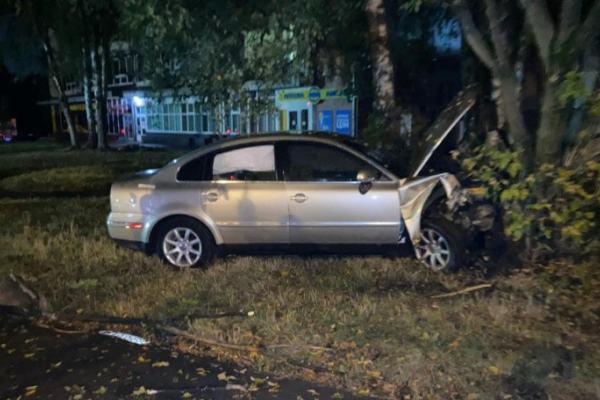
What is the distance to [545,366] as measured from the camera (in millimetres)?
4766

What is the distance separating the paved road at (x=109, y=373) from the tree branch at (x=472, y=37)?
395cm

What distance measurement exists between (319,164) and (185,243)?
1.81 metres

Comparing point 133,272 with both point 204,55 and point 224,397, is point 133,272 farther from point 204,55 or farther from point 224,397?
point 204,55

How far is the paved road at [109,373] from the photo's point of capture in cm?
470

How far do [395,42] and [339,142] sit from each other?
6.96m

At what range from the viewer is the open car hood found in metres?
7.70

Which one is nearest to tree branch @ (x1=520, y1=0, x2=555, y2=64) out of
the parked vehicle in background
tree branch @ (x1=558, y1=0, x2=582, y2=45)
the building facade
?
tree branch @ (x1=558, y1=0, x2=582, y2=45)

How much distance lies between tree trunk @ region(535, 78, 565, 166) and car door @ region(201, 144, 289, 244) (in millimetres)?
2722

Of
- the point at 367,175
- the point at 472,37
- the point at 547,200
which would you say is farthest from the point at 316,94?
the point at 547,200

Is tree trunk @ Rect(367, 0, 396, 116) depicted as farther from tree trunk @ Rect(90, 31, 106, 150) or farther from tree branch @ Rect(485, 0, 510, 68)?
tree trunk @ Rect(90, 31, 106, 150)

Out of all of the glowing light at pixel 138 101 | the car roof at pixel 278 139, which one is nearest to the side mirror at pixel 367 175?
the car roof at pixel 278 139

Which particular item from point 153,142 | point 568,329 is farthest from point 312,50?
point 153,142

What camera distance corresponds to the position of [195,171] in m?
7.74

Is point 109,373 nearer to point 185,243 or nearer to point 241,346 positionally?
point 241,346
